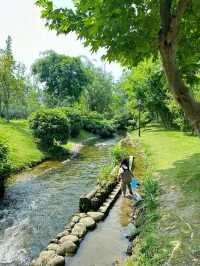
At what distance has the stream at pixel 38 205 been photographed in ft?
37.2

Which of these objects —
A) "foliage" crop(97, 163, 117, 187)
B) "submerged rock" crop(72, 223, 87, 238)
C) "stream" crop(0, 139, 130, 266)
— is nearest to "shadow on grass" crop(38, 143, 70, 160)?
"stream" crop(0, 139, 130, 266)

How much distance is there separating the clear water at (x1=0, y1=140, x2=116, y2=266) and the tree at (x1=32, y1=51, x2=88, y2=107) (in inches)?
1977

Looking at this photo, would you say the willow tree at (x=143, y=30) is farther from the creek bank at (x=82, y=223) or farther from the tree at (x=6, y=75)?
the tree at (x=6, y=75)

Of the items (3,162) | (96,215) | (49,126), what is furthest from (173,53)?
(49,126)

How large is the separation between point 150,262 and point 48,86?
72.5m

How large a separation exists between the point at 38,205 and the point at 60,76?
61.8m

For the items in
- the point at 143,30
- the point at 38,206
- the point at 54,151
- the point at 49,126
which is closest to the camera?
the point at 143,30

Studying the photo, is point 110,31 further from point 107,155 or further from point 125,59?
point 107,155

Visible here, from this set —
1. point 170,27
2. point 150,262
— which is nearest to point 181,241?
point 150,262

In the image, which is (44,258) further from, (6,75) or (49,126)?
(6,75)

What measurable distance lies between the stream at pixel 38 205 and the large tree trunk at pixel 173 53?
6037 mm

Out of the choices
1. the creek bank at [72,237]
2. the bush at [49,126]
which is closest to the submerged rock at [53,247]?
the creek bank at [72,237]

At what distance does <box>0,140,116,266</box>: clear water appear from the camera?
449 inches

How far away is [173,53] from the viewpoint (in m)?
6.42
